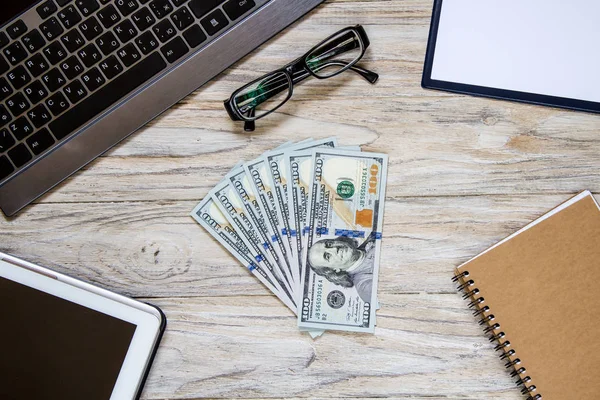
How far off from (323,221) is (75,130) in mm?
369

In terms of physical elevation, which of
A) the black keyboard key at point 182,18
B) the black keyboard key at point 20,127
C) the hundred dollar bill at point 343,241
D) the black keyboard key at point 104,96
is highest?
the black keyboard key at point 182,18

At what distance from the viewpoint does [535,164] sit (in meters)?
0.85

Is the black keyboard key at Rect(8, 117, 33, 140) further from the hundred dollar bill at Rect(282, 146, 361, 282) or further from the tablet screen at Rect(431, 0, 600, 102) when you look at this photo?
the tablet screen at Rect(431, 0, 600, 102)

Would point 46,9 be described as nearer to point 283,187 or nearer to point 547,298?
point 283,187

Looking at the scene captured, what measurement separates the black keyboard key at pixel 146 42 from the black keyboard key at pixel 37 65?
127mm

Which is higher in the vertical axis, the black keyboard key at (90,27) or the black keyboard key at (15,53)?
the black keyboard key at (15,53)

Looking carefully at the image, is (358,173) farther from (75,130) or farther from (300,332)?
(75,130)

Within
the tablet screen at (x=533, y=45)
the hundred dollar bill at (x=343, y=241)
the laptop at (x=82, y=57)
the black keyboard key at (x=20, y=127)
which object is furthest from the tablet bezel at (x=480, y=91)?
the black keyboard key at (x=20, y=127)

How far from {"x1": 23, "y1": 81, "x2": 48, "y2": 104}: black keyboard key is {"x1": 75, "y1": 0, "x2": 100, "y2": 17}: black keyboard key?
0.11 m

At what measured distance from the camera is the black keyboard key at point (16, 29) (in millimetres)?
787

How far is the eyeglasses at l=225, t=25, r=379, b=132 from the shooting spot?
2.73ft

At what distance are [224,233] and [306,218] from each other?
0.12 m

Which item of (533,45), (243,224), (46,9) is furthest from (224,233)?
(533,45)

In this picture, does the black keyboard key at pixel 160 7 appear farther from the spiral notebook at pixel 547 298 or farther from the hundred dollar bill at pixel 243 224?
the spiral notebook at pixel 547 298
